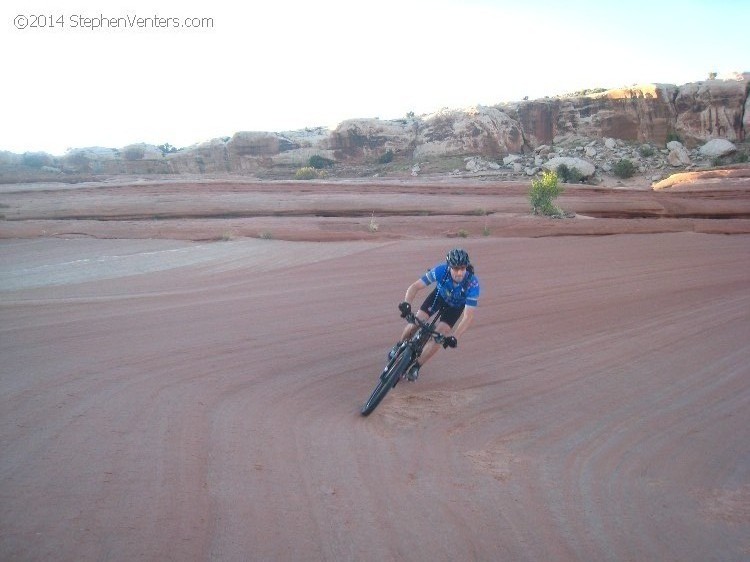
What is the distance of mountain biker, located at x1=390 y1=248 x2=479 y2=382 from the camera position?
6.33 meters

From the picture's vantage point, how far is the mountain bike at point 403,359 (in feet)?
19.9

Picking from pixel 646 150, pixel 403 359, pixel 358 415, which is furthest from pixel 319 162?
pixel 358 415

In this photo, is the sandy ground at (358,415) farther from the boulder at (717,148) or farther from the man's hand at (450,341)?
the boulder at (717,148)

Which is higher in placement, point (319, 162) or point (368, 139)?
point (368, 139)

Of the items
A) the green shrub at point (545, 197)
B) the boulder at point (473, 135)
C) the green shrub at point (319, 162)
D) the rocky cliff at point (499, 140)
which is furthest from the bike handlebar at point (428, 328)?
the green shrub at point (319, 162)

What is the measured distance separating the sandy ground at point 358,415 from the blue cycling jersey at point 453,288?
1.04 meters

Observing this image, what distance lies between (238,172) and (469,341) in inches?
1917

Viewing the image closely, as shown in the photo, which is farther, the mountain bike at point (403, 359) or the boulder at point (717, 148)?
the boulder at point (717, 148)

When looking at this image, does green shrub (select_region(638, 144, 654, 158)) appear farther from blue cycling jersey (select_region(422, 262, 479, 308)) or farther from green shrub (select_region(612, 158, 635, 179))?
blue cycling jersey (select_region(422, 262, 479, 308))

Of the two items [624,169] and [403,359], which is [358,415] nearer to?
[403,359]

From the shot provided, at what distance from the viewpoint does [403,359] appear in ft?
20.6

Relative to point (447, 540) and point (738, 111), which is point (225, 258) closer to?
point (447, 540)

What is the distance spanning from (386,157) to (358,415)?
48904 mm

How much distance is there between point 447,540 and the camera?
3.86 m
